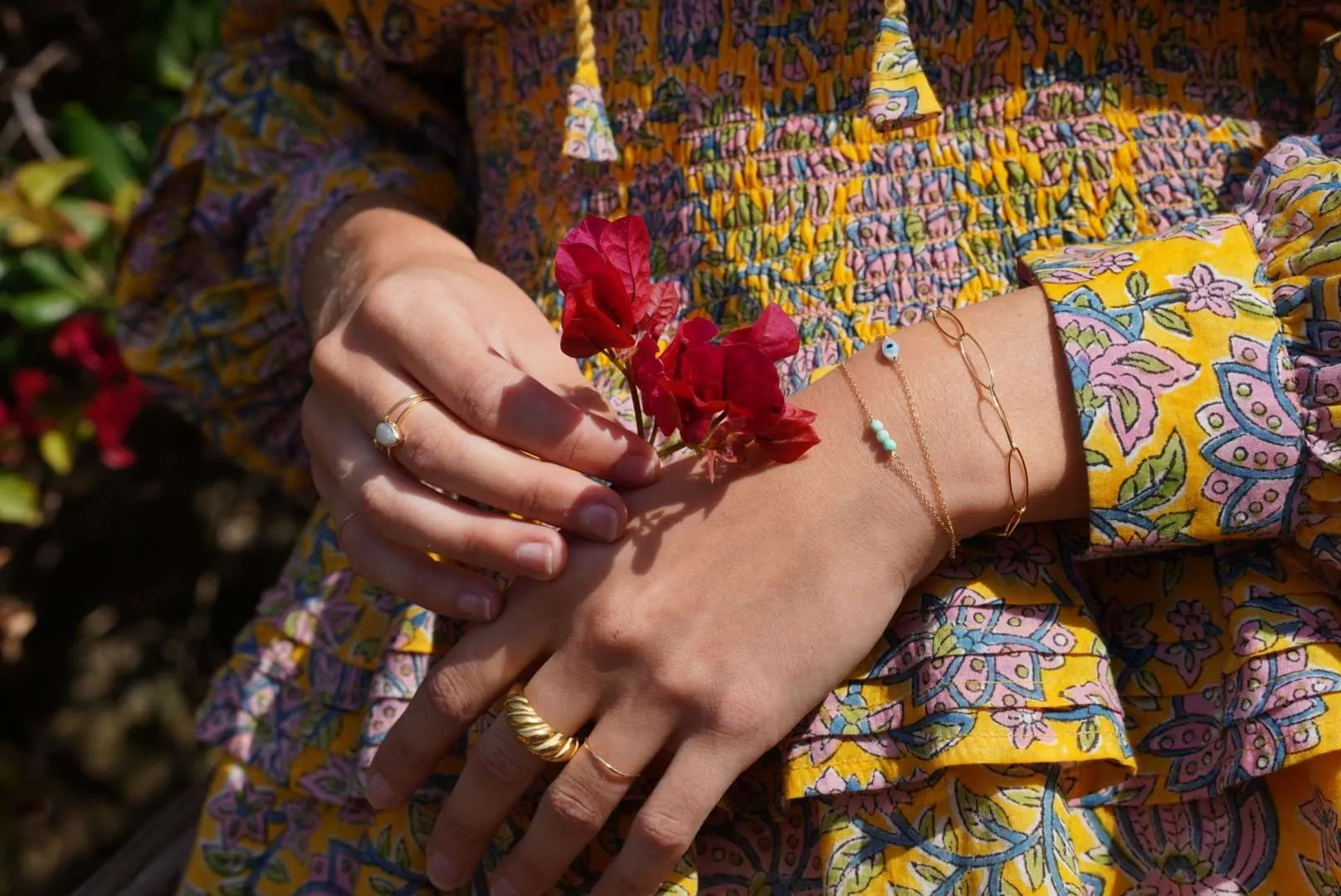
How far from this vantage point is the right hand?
74 cm

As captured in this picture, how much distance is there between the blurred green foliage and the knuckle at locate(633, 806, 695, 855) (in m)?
1.22

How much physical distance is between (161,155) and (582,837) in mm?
910

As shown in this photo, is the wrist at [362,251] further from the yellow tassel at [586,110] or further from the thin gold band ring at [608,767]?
the thin gold band ring at [608,767]

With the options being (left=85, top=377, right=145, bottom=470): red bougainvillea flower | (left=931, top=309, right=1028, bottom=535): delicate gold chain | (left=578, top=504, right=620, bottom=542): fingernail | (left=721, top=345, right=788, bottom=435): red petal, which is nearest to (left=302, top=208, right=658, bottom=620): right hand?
(left=578, top=504, right=620, bottom=542): fingernail

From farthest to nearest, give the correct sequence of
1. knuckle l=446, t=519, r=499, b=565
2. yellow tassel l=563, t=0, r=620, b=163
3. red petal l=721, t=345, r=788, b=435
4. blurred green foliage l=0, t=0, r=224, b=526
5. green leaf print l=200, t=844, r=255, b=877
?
blurred green foliage l=0, t=0, r=224, b=526 < green leaf print l=200, t=844, r=255, b=877 < yellow tassel l=563, t=0, r=620, b=163 < knuckle l=446, t=519, r=499, b=565 < red petal l=721, t=345, r=788, b=435

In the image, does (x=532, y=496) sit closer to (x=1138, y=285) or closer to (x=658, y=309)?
(x=658, y=309)

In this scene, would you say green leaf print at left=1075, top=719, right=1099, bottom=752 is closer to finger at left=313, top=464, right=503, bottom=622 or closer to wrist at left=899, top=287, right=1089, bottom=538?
wrist at left=899, top=287, right=1089, bottom=538

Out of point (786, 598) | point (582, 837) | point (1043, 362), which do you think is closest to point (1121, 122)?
point (1043, 362)

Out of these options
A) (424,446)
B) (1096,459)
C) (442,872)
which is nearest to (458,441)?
(424,446)

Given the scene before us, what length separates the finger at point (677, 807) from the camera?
2.31 feet

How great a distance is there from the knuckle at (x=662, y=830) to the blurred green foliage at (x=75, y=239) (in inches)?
48.0

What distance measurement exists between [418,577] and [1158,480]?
531 millimetres

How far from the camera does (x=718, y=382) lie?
65 centimetres

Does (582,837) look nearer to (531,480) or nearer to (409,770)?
(409,770)
